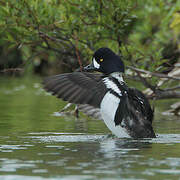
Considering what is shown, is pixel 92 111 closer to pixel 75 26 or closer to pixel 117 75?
pixel 117 75

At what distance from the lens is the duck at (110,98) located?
8.02 metres

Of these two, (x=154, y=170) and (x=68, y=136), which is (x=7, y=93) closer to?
(x=68, y=136)

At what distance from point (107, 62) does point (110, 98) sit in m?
0.75

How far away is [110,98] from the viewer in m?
8.05

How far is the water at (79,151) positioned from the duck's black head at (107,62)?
40.4 inches

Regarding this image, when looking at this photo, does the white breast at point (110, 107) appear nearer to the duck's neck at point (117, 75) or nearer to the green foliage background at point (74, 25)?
the duck's neck at point (117, 75)

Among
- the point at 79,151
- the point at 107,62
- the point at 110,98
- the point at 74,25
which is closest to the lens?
the point at 79,151

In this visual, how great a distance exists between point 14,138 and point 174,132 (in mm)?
2597

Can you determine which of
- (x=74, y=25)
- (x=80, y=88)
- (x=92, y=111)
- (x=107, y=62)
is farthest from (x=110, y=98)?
(x=74, y=25)

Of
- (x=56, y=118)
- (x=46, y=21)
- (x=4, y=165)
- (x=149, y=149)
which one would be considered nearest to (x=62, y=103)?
(x=56, y=118)

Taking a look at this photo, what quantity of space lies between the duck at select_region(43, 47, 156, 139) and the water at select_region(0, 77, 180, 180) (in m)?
0.27

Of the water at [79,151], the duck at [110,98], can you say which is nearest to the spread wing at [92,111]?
the water at [79,151]

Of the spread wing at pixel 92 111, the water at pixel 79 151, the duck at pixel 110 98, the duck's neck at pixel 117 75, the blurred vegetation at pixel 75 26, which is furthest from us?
the blurred vegetation at pixel 75 26

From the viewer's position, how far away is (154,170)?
566 cm
